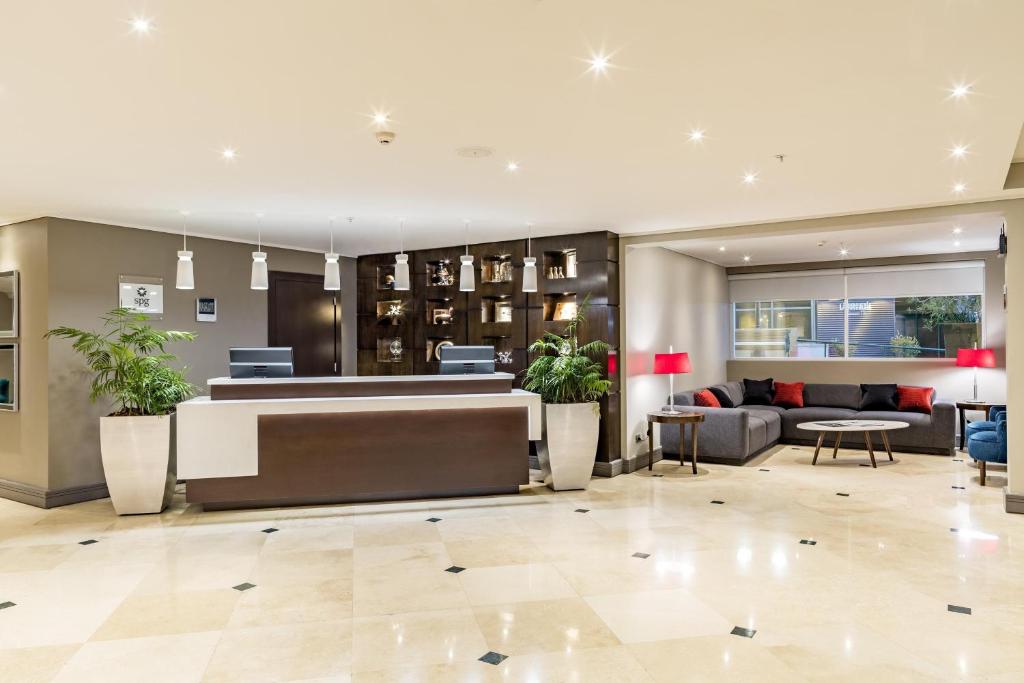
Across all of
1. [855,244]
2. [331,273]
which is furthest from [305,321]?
[855,244]

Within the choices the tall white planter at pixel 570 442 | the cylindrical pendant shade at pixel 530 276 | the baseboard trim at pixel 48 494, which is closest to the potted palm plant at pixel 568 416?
the tall white planter at pixel 570 442

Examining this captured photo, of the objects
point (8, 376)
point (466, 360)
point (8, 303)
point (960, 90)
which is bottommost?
point (8, 376)

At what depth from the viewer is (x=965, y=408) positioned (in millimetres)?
8867

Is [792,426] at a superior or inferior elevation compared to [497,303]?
inferior

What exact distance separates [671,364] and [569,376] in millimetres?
1687

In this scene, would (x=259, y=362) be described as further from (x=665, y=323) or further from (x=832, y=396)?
(x=832, y=396)

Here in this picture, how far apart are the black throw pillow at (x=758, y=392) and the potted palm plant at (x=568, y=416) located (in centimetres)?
439

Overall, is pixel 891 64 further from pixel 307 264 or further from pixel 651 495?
pixel 307 264

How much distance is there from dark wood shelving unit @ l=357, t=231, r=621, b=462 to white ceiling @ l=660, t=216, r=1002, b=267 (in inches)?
40.4

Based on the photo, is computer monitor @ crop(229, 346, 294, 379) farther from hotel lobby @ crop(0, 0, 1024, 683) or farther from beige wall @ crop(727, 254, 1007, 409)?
beige wall @ crop(727, 254, 1007, 409)

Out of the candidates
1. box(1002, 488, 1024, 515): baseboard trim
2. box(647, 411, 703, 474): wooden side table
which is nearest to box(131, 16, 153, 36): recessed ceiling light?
box(647, 411, 703, 474): wooden side table

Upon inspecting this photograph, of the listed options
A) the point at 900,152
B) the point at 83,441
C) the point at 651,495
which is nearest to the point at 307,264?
the point at 83,441

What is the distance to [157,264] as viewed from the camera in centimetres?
711

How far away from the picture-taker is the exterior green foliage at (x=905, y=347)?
10.1m
